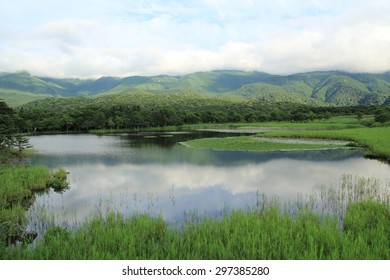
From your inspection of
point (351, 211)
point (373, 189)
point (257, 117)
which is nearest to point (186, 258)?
point (351, 211)

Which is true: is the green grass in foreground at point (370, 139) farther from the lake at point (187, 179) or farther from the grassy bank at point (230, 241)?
the grassy bank at point (230, 241)

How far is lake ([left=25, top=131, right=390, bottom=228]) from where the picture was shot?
1975 centimetres

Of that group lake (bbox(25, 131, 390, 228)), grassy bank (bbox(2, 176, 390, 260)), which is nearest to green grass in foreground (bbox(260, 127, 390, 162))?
lake (bbox(25, 131, 390, 228))

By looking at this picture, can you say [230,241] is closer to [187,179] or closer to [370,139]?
[187,179]

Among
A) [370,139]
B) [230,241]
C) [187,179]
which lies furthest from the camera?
[370,139]

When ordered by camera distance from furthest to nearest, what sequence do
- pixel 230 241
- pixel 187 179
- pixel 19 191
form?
pixel 187 179
pixel 19 191
pixel 230 241

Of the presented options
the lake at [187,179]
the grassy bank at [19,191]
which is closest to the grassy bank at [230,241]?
the grassy bank at [19,191]

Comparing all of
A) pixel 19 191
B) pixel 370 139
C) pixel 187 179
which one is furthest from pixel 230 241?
pixel 370 139

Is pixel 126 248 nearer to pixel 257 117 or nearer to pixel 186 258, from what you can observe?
pixel 186 258

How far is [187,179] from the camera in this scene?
28031 mm

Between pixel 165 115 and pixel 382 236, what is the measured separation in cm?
11896

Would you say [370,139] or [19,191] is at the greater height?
[370,139]

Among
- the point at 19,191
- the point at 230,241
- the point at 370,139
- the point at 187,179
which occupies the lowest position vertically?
the point at 187,179

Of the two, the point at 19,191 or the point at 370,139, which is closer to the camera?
the point at 19,191
